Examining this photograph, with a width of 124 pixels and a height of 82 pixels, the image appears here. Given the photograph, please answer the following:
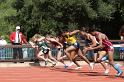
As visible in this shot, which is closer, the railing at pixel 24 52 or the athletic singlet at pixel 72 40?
the athletic singlet at pixel 72 40

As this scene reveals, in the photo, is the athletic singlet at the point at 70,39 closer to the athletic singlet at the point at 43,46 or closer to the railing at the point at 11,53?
the athletic singlet at the point at 43,46

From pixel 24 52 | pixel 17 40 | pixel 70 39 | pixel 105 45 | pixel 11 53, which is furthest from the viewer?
pixel 24 52

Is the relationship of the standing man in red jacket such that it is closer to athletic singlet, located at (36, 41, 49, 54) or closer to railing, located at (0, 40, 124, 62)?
railing, located at (0, 40, 124, 62)

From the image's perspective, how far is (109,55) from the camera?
13727mm

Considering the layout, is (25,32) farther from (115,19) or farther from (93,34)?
(93,34)

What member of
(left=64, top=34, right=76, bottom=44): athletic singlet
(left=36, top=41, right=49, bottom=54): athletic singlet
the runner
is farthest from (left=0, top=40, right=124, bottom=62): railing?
the runner

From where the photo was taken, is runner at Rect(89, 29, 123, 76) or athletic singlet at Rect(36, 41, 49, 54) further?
athletic singlet at Rect(36, 41, 49, 54)

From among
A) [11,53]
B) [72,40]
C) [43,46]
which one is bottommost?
[11,53]

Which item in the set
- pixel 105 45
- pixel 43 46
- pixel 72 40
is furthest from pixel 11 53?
pixel 105 45

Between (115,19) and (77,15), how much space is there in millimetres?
3698

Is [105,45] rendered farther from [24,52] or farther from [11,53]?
[11,53]

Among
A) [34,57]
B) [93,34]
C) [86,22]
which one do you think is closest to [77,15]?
[86,22]

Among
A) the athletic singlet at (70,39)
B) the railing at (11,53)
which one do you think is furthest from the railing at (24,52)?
the athletic singlet at (70,39)

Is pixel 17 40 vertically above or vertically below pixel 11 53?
above
